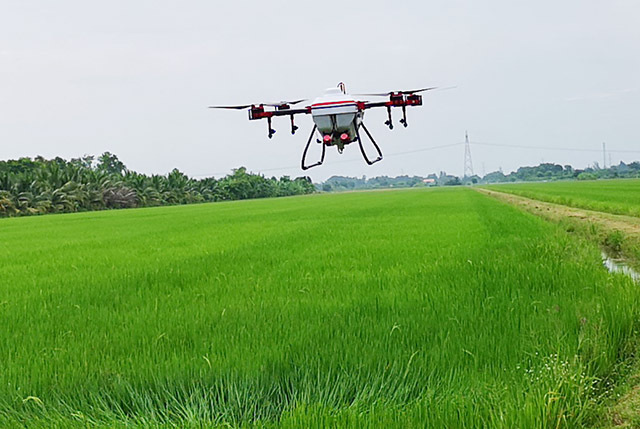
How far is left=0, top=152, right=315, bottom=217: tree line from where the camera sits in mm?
31094

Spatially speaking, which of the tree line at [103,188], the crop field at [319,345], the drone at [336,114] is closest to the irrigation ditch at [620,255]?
the crop field at [319,345]

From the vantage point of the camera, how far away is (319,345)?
11.0ft

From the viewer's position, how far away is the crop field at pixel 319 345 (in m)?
2.58

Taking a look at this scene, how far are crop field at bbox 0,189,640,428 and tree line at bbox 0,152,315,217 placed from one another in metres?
19.8

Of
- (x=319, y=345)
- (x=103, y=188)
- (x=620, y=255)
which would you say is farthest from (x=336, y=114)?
(x=103, y=188)

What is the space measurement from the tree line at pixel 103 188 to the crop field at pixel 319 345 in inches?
780

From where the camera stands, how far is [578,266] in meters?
6.16

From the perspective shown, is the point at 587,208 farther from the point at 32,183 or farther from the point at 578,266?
the point at 32,183

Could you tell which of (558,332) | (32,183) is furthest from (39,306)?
(32,183)

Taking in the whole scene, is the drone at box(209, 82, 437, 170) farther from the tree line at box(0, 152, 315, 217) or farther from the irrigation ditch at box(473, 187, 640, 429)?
the tree line at box(0, 152, 315, 217)

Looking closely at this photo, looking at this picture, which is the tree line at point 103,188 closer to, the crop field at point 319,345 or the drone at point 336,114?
the crop field at point 319,345

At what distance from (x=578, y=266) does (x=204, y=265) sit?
14.5ft

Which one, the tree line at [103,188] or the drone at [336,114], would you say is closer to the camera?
the drone at [336,114]

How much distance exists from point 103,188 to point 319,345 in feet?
122
